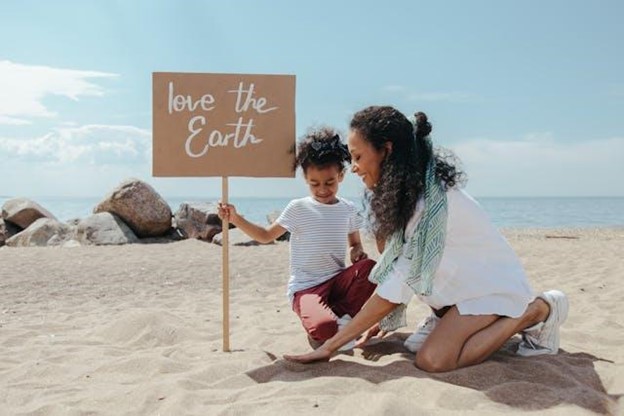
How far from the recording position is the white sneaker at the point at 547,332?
3355mm

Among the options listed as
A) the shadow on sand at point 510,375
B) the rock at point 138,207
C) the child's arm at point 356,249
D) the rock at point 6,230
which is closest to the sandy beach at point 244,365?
the shadow on sand at point 510,375

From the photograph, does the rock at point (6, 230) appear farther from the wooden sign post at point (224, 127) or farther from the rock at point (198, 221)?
the wooden sign post at point (224, 127)

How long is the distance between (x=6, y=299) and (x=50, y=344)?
2.29 meters

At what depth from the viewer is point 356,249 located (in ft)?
13.2

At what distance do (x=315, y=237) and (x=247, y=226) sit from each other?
1.52 ft

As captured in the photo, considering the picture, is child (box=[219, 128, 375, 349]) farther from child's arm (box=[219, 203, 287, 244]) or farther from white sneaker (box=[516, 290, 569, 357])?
white sneaker (box=[516, 290, 569, 357])

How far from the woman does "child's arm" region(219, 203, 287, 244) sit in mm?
825

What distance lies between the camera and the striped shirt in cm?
398

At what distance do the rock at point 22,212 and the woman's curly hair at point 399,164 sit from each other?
12.5 metres

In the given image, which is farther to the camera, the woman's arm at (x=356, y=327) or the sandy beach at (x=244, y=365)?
the woman's arm at (x=356, y=327)

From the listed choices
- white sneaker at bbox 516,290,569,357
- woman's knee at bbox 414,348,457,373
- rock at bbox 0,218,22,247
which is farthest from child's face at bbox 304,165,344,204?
rock at bbox 0,218,22,247

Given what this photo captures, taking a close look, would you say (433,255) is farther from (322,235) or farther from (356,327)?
(322,235)

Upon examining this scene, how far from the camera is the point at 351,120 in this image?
3330mm

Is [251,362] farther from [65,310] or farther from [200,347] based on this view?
[65,310]
